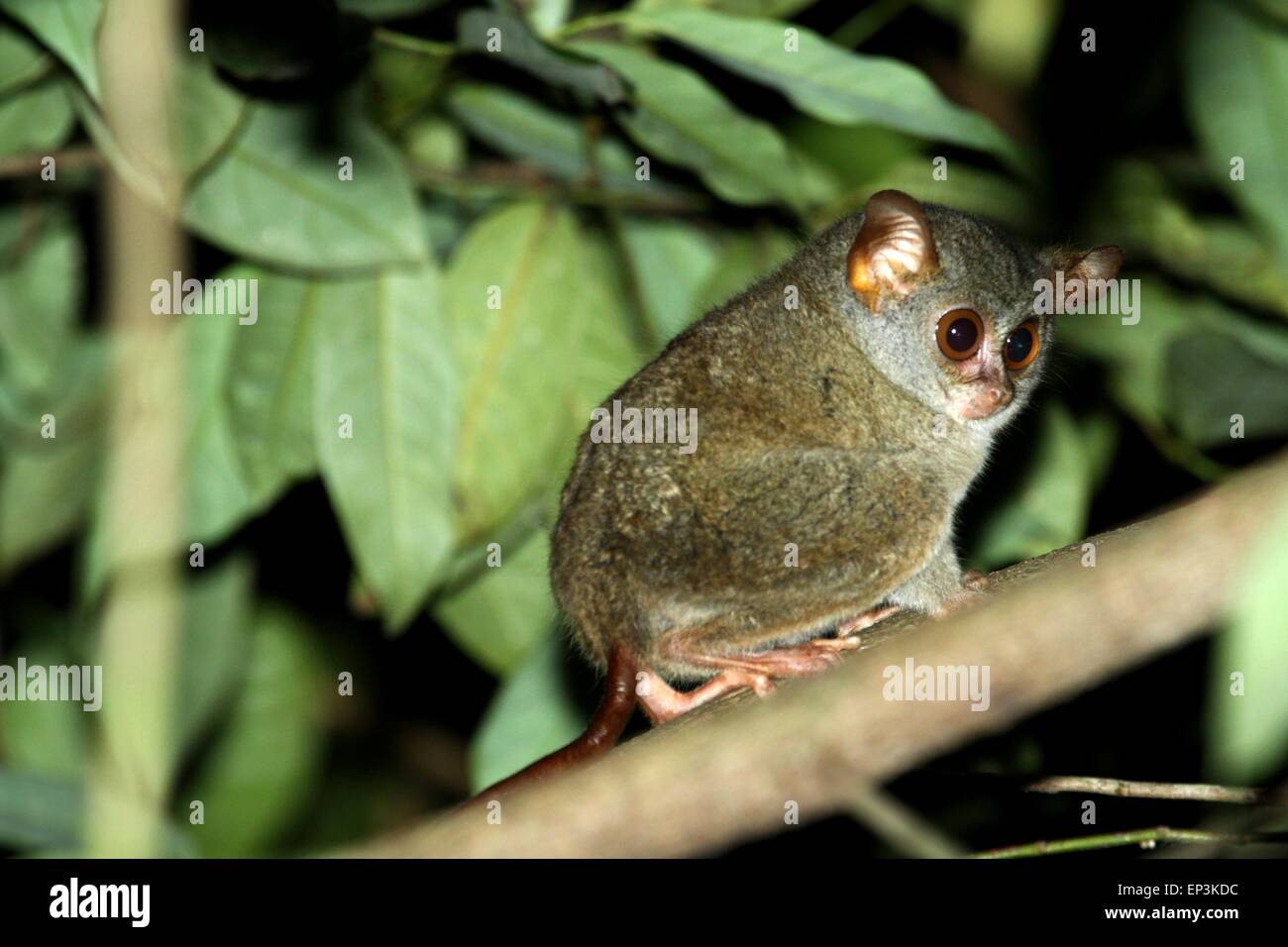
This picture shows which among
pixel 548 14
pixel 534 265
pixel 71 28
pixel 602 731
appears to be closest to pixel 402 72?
pixel 548 14

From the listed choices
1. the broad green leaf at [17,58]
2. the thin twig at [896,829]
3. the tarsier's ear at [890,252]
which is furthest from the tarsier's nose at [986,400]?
the broad green leaf at [17,58]

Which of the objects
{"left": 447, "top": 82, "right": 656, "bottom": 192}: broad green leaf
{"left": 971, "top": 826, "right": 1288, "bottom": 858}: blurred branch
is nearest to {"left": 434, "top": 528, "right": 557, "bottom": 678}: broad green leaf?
{"left": 447, "top": 82, "right": 656, "bottom": 192}: broad green leaf

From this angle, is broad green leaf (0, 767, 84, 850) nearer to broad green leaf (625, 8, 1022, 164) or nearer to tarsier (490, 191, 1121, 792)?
tarsier (490, 191, 1121, 792)

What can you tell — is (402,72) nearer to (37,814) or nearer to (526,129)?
(526,129)

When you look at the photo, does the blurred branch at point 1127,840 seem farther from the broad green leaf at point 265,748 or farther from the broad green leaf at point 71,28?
the broad green leaf at point 265,748

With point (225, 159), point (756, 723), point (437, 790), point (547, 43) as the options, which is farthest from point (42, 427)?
point (756, 723)

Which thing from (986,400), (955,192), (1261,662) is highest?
(955,192)
